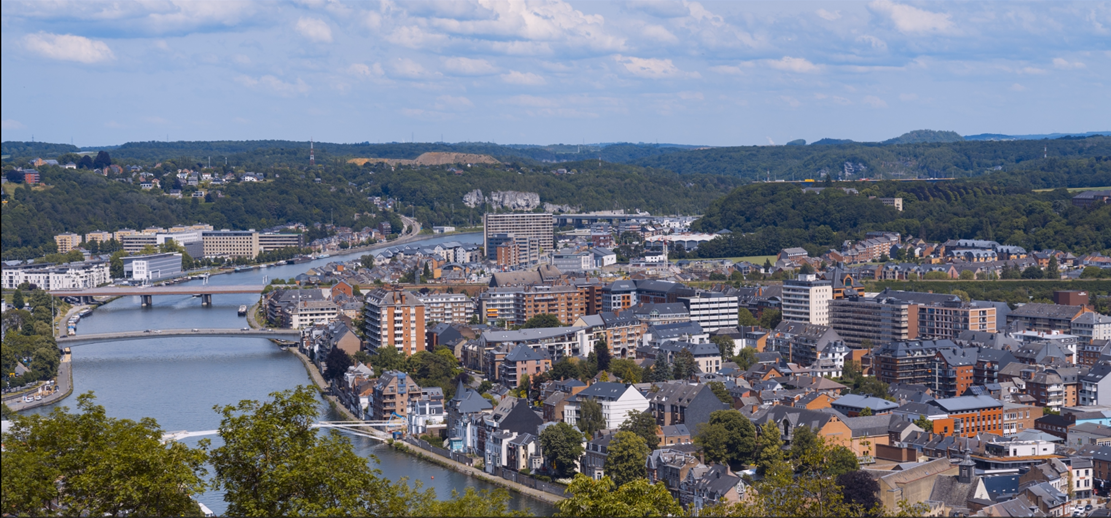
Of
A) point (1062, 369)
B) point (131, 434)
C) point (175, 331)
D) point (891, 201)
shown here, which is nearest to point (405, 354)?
point (175, 331)

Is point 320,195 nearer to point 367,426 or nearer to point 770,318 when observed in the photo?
Result: point 770,318

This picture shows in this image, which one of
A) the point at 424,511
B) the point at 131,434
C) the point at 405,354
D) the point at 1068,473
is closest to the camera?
the point at 424,511

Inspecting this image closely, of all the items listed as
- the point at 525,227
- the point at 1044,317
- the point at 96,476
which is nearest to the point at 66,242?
the point at 525,227

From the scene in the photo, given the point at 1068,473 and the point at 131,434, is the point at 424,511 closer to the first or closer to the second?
the point at 131,434

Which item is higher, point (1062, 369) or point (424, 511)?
point (424, 511)

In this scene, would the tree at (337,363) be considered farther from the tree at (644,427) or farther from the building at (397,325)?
the tree at (644,427)
